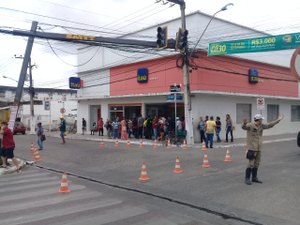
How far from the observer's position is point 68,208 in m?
7.61

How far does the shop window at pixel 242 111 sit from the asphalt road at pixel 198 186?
35.5ft

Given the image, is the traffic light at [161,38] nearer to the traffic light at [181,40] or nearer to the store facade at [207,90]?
the traffic light at [181,40]

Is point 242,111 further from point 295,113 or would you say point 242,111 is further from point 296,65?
point 296,65

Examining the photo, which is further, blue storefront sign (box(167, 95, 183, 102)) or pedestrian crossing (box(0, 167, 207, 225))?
blue storefront sign (box(167, 95, 183, 102))

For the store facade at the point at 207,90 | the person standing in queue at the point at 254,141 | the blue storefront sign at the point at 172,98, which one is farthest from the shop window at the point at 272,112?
the person standing in queue at the point at 254,141

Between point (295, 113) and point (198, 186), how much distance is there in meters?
28.7

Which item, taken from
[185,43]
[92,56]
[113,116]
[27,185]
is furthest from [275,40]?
[92,56]

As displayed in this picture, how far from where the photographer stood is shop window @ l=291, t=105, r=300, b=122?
114ft

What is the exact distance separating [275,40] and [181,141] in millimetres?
7937

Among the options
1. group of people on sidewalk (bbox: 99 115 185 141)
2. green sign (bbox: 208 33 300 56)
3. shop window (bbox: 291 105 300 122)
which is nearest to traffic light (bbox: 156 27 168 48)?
green sign (bbox: 208 33 300 56)

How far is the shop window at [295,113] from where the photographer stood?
3476 cm

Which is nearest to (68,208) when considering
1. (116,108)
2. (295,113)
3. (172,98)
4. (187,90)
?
(187,90)

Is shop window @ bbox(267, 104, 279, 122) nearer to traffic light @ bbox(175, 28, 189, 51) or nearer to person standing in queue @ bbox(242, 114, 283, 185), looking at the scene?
traffic light @ bbox(175, 28, 189, 51)

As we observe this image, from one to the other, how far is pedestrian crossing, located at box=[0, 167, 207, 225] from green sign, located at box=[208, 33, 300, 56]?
41.5 ft
